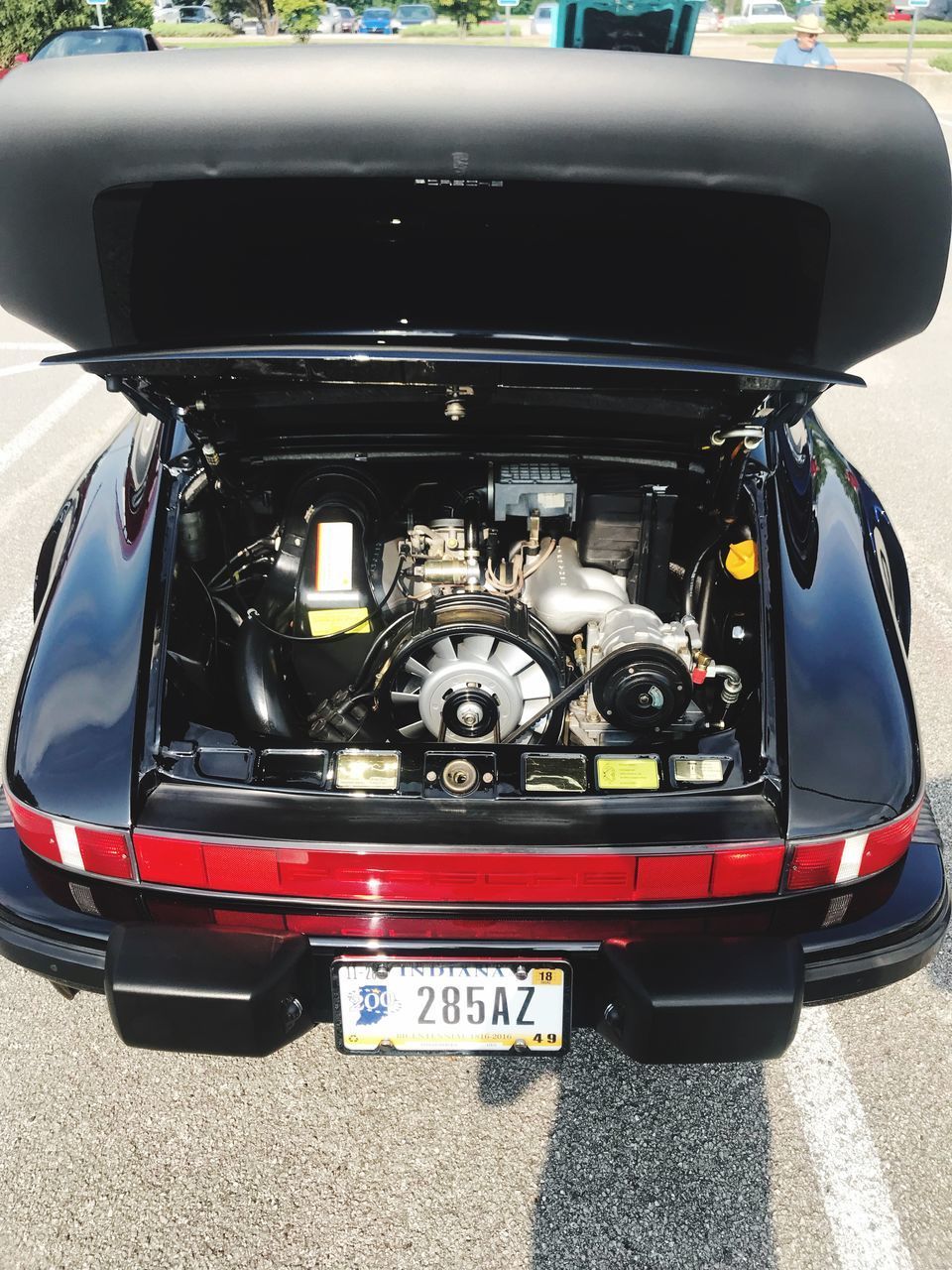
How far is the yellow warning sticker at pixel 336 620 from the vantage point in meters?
2.43

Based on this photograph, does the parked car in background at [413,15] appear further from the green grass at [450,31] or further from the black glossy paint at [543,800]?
the black glossy paint at [543,800]

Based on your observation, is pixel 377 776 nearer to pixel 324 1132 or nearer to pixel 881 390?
pixel 324 1132

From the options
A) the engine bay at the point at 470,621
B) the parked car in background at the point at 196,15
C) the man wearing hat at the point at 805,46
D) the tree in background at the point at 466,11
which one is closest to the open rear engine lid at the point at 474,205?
the engine bay at the point at 470,621

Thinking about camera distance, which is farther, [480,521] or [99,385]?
[99,385]

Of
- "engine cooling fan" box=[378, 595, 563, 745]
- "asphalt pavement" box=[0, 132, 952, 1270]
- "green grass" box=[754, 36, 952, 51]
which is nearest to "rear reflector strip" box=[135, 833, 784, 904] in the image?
"engine cooling fan" box=[378, 595, 563, 745]

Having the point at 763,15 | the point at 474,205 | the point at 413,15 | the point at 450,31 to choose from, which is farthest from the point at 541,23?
the point at 474,205

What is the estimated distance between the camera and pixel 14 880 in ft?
6.56

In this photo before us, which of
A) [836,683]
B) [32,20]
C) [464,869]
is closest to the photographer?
[464,869]

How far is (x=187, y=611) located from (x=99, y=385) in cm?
514

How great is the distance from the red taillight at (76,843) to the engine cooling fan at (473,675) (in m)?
0.66

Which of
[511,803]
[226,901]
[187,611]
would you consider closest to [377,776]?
[511,803]

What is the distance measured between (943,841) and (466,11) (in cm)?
3650

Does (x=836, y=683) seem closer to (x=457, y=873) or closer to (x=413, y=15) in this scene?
(x=457, y=873)

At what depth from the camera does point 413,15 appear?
124 feet
